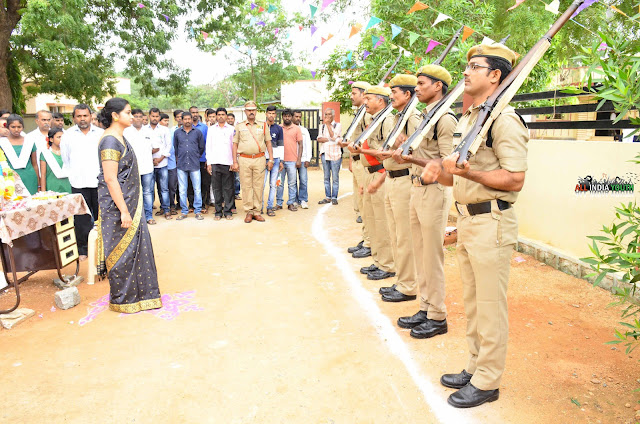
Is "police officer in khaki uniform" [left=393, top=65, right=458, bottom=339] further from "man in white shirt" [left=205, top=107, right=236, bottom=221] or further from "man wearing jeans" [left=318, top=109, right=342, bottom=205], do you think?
"man in white shirt" [left=205, top=107, right=236, bottom=221]

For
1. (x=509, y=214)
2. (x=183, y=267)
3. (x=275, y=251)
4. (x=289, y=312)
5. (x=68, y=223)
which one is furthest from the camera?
(x=275, y=251)

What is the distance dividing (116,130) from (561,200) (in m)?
5.12

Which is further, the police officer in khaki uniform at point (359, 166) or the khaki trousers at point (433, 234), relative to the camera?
the police officer in khaki uniform at point (359, 166)

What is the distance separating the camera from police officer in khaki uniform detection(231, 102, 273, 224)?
8.92m

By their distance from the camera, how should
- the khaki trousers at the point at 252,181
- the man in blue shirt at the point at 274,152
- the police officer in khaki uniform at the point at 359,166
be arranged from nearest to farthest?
the police officer in khaki uniform at the point at 359,166, the khaki trousers at the point at 252,181, the man in blue shirt at the point at 274,152

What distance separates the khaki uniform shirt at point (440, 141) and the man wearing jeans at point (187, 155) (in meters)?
6.24

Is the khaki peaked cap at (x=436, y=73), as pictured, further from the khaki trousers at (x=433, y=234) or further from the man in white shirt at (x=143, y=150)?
the man in white shirt at (x=143, y=150)

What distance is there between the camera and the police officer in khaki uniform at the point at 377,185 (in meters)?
5.48

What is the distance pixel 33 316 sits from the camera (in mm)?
4824

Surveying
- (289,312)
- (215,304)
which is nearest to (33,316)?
(215,304)

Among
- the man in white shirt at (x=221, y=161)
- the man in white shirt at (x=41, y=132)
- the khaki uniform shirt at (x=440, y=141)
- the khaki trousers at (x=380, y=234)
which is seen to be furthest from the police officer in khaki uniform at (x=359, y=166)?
the man in white shirt at (x=41, y=132)

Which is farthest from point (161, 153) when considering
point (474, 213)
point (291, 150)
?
point (474, 213)

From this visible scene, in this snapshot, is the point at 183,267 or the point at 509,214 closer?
the point at 509,214

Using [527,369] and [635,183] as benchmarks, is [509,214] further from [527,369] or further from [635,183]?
[635,183]
